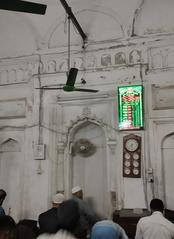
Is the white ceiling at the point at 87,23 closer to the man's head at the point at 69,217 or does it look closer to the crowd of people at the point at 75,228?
the crowd of people at the point at 75,228

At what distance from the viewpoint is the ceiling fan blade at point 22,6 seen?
2.95 m

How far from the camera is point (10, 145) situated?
22.9 feet

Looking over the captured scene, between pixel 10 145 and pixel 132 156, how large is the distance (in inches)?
119

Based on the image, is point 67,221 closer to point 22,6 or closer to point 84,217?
point 84,217

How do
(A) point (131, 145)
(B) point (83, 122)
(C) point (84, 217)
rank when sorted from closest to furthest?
(C) point (84, 217)
(A) point (131, 145)
(B) point (83, 122)

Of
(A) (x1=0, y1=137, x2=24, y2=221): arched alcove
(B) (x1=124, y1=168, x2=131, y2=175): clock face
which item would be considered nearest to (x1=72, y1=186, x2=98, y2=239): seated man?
(B) (x1=124, y1=168, x2=131, y2=175): clock face

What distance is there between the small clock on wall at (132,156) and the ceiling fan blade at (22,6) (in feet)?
11.9

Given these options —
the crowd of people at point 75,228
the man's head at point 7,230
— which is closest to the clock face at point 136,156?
the crowd of people at point 75,228

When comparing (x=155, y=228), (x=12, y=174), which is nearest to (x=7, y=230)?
(x=155, y=228)

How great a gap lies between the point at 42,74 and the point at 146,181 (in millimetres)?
3493

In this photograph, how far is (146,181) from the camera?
5.81m

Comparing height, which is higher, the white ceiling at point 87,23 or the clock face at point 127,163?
the white ceiling at point 87,23

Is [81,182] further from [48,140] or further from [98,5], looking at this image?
[98,5]

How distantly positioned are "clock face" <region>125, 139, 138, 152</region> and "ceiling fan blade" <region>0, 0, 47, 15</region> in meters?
3.64
